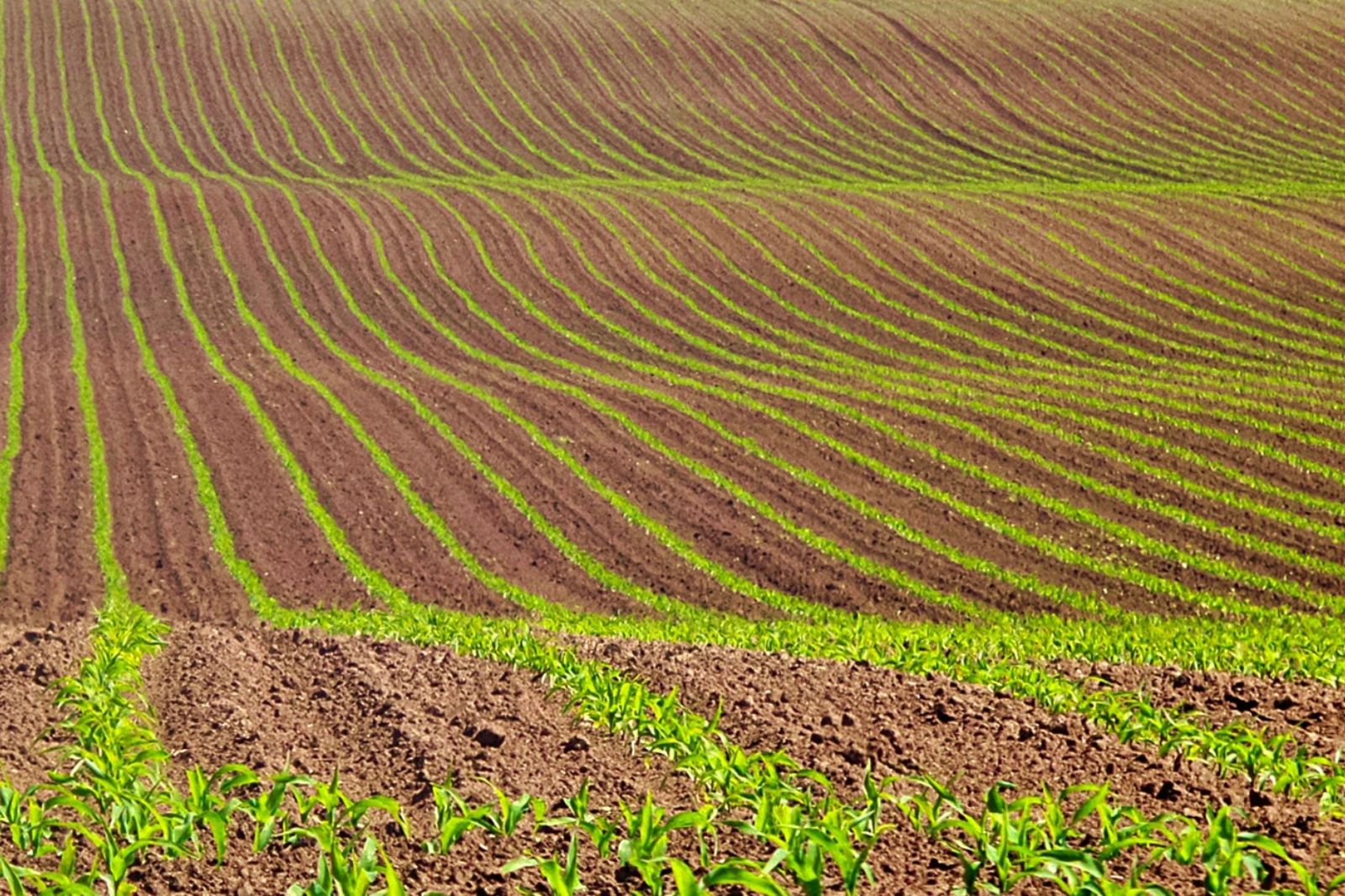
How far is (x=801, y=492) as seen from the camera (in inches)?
782

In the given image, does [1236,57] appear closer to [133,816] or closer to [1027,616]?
[1027,616]

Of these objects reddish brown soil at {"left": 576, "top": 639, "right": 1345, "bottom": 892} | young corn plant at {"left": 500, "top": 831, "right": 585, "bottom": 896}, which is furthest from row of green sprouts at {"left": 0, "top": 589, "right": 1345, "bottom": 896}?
reddish brown soil at {"left": 576, "top": 639, "right": 1345, "bottom": 892}

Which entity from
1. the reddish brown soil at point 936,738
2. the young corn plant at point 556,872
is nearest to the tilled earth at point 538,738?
the reddish brown soil at point 936,738

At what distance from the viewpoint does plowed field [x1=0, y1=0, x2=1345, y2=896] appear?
5324mm

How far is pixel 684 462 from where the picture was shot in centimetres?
2134

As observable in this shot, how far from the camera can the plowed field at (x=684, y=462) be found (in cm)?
532

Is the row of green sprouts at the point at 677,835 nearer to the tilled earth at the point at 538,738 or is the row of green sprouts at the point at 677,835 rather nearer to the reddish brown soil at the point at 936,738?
the tilled earth at the point at 538,738

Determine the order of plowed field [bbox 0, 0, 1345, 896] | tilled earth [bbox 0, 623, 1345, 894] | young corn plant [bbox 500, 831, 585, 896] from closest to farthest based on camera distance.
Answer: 1. young corn plant [bbox 500, 831, 585, 896]
2. tilled earth [bbox 0, 623, 1345, 894]
3. plowed field [bbox 0, 0, 1345, 896]

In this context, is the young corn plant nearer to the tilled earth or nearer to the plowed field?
the plowed field

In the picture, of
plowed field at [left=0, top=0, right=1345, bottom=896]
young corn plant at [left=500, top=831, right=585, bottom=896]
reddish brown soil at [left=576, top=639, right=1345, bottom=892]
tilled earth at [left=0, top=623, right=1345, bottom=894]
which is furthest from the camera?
reddish brown soil at [left=576, top=639, right=1345, bottom=892]

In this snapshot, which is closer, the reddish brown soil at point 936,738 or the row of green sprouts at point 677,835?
the row of green sprouts at point 677,835

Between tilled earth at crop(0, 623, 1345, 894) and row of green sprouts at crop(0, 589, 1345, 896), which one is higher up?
row of green sprouts at crop(0, 589, 1345, 896)

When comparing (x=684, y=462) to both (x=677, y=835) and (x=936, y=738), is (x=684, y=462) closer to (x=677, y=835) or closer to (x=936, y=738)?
(x=936, y=738)

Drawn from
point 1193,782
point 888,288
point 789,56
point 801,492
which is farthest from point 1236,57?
point 1193,782
